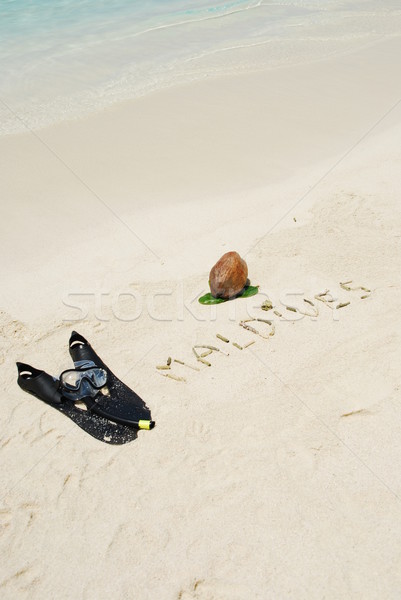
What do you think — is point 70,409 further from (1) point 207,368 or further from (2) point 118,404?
(1) point 207,368

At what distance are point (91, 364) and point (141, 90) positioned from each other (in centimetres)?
784

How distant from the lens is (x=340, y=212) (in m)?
5.95

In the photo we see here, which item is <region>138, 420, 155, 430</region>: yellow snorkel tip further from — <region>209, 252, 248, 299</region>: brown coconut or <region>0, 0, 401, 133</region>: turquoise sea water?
<region>0, 0, 401, 133</region>: turquoise sea water

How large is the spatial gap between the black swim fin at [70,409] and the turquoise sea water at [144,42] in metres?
6.47

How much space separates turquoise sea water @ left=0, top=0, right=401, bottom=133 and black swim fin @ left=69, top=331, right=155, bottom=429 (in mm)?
6383

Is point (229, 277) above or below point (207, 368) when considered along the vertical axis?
above

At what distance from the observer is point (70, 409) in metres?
3.64

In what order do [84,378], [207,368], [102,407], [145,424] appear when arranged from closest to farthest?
[145,424] → [102,407] → [84,378] → [207,368]

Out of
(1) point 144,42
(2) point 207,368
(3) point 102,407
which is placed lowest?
(2) point 207,368

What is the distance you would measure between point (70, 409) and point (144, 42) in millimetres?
12153

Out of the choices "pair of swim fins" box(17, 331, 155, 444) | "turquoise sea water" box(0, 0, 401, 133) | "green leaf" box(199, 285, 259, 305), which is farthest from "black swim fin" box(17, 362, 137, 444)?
"turquoise sea water" box(0, 0, 401, 133)

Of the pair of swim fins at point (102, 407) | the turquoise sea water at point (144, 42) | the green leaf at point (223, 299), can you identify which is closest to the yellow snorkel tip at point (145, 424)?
the pair of swim fins at point (102, 407)

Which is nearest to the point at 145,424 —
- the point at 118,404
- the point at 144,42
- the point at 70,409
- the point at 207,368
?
the point at 118,404

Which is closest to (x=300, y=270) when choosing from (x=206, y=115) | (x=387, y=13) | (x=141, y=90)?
(x=206, y=115)
